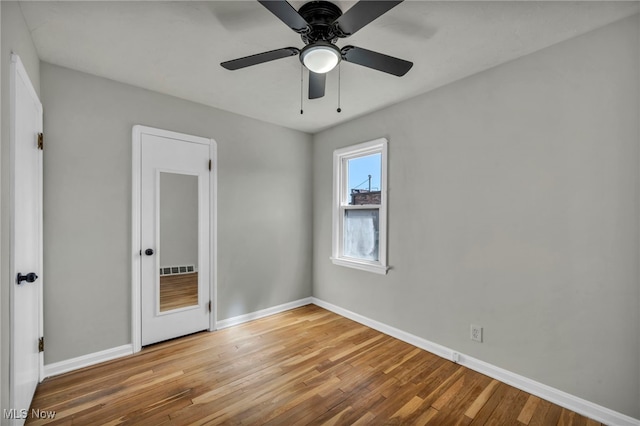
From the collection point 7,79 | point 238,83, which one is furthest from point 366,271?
point 7,79

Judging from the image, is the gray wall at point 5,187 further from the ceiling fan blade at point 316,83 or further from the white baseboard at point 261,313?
the white baseboard at point 261,313

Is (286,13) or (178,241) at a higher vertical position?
(286,13)

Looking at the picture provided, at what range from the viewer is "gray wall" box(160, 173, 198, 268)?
285cm

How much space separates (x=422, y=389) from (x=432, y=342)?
0.65m

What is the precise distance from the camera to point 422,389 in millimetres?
2146

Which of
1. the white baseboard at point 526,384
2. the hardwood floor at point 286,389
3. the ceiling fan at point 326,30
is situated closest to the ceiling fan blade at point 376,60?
the ceiling fan at point 326,30

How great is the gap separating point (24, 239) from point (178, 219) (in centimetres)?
123

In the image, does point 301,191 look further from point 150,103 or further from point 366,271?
point 150,103

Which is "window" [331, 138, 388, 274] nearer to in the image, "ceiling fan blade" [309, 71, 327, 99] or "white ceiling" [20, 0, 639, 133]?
"white ceiling" [20, 0, 639, 133]

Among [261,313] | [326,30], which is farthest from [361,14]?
[261,313]

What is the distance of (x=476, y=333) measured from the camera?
2.41 m

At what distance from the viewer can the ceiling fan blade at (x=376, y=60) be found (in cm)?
171

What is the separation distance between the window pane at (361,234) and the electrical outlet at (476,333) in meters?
1.20

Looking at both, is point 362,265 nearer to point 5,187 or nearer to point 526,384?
point 526,384
